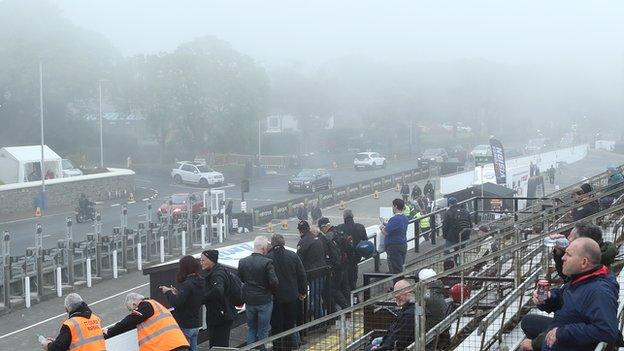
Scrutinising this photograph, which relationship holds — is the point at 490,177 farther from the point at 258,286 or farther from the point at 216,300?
the point at 216,300

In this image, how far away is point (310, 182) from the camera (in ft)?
151

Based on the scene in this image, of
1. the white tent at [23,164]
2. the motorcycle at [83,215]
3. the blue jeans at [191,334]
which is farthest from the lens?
the white tent at [23,164]

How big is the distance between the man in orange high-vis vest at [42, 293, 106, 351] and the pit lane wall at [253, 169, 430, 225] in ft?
86.6

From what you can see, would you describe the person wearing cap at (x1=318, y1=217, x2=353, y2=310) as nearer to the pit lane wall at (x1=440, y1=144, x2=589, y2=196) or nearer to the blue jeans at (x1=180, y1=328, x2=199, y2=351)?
the blue jeans at (x1=180, y1=328, x2=199, y2=351)

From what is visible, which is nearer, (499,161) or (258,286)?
(258,286)

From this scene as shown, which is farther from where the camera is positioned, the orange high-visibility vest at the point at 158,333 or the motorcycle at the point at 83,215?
the motorcycle at the point at 83,215

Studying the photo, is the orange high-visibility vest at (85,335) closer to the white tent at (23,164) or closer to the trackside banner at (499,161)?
the trackside banner at (499,161)

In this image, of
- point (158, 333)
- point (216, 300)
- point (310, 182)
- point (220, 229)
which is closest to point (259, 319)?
point (216, 300)

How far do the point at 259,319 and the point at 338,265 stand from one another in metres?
1.83

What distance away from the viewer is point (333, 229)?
435 inches

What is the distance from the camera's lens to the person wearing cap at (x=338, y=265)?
10391 mm

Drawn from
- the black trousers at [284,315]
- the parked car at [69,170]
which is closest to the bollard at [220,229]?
the parked car at [69,170]

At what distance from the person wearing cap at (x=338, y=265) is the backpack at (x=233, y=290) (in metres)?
1.95

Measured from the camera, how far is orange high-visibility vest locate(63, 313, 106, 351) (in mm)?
6652
